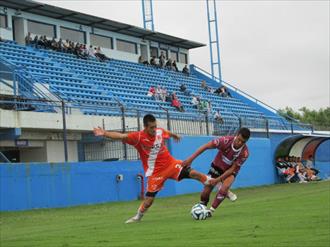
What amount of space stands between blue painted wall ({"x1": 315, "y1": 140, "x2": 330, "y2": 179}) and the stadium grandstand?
108 mm

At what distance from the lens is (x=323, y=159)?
39844 millimetres

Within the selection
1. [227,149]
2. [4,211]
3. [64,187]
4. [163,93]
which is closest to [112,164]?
[64,187]

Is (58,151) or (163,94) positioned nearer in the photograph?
(58,151)

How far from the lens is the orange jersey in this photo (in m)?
11.5

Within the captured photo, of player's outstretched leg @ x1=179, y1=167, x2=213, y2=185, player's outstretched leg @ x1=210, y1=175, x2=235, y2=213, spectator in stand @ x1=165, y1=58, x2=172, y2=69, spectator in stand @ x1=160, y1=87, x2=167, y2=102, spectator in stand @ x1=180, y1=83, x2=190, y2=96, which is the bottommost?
player's outstretched leg @ x1=210, y1=175, x2=235, y2=213

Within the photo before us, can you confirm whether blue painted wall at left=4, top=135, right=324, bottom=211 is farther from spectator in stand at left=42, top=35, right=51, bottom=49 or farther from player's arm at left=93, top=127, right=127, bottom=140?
spectator in stand at left=42, top=35, right=51, bottom=49

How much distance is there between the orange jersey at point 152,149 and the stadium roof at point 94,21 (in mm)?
24666

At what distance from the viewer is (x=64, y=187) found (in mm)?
21453

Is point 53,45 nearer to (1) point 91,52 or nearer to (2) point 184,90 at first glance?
(1) point 91,52

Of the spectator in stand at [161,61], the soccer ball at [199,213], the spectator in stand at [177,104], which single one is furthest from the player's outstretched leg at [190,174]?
the spectator in stand at [161,61]

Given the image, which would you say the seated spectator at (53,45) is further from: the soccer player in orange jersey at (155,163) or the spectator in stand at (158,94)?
the soccer player in orange jersey at (155,163)

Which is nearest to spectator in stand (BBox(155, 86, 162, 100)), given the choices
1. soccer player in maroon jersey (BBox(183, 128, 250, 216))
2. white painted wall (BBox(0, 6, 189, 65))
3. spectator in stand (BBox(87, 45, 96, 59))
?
spectator in stand (BBox(87, 45, 96, 59))

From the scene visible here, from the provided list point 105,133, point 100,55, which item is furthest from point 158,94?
point 105,133

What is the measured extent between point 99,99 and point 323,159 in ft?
52.3
